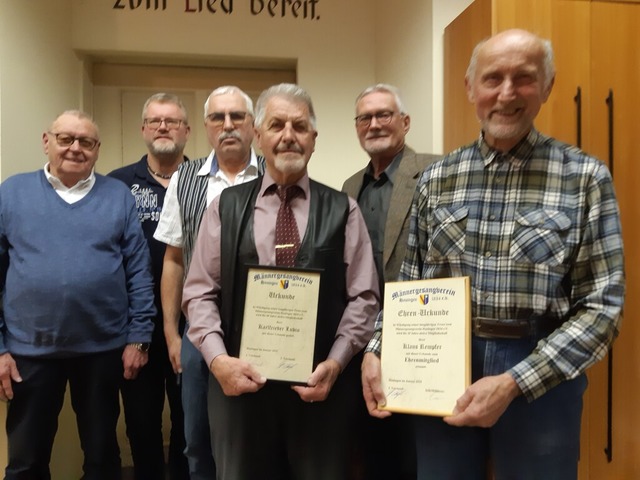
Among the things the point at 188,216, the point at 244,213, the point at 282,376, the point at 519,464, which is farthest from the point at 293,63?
the point at 519,464

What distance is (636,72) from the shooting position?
6.92ft

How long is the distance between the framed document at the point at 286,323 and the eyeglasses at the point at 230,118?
87cm

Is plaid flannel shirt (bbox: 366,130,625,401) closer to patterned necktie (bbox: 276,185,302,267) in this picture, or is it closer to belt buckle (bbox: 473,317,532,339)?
belt buckle (bbox: 473,317,532,339)

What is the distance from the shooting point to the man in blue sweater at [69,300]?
6.47ft

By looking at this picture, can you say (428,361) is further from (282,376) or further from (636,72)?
(636,72)

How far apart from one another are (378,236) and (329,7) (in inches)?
80.9

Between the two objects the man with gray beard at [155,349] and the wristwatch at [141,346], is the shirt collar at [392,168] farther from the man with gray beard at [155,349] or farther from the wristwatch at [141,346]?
the wristwatch at [141,346]

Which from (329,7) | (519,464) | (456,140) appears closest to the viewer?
(519,464)

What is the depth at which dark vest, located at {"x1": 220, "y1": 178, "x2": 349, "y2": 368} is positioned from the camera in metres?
1.46

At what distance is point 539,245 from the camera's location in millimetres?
1243

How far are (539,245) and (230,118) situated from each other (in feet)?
4.20

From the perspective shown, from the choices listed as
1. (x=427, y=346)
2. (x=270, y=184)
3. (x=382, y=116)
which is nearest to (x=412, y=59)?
(x=382, y=116)

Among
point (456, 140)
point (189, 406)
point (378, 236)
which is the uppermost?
point (456, 140)

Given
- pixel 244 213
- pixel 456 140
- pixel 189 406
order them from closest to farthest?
pixel 244 213, pixel 189 406, pixel 456 140
